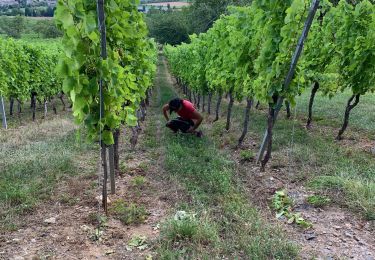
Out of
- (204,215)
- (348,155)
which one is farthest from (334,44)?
(204,215)

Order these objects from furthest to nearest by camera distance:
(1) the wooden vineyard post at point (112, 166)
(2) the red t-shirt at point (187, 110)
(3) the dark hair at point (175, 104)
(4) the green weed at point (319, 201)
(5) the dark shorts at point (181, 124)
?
(5) the dark shorts at point (181, 124), (2) the red t-shirt at point (187, 110), (3) the dark hair at point (175, 104), (1) the wooden vineyard post at point (112, 166), (4) the green weed at point (319, 201)

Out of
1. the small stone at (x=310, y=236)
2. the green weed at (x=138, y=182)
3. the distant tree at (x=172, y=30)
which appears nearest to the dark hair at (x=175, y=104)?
the green weed at (x=138, y=182)

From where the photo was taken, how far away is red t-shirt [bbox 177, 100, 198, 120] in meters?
8.51

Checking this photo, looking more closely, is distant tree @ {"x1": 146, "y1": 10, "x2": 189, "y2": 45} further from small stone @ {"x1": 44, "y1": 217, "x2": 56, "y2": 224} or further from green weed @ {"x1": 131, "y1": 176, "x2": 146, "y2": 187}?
small stone @ {"x1": 44, "y1": 217, "x2": 56, "y2": 224}

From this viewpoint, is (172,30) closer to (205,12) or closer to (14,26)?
(205,12)

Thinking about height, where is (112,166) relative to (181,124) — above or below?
above

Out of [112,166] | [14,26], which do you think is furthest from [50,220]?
[14,26]

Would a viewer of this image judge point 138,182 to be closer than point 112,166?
No

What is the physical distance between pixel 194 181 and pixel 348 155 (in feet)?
11.0

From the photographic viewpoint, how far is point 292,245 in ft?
12.2

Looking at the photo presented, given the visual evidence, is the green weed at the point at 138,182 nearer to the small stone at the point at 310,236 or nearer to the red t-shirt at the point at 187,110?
the small stone at the point at 310,236

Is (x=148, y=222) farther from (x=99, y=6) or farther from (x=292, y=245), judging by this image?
(x=99, y=6)

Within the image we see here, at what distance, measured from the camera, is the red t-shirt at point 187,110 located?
27.9 feet

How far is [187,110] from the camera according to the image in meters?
8.60
